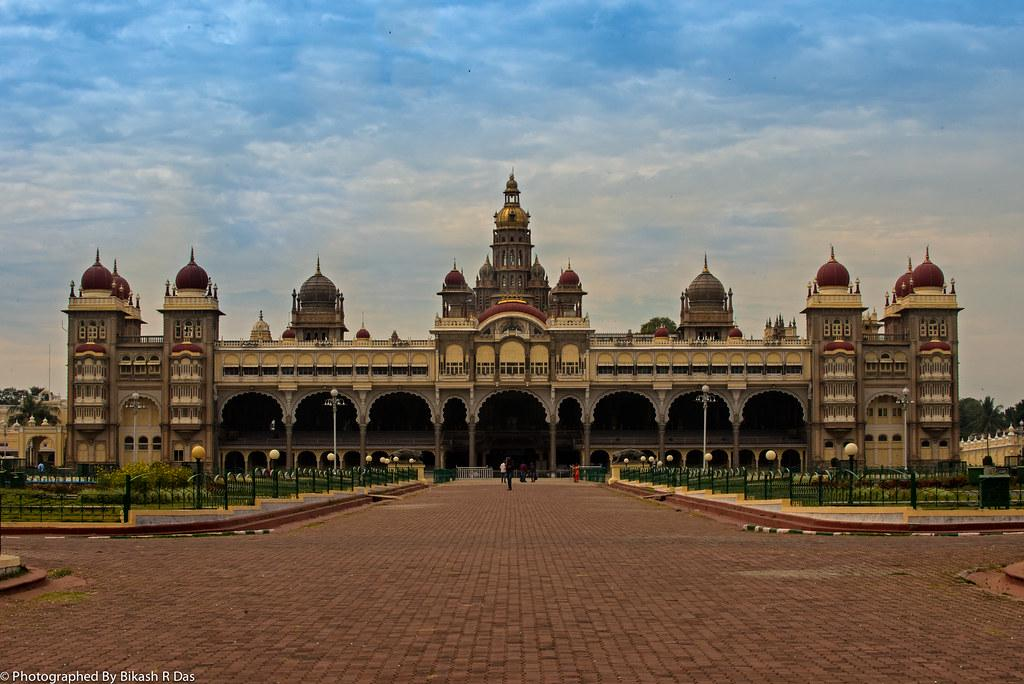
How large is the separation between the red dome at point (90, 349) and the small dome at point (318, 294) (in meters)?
24.4

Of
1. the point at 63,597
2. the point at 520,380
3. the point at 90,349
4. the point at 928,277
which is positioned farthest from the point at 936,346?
the point at 63,597

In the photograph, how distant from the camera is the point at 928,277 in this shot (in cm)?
10988

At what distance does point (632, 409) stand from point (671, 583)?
318ft

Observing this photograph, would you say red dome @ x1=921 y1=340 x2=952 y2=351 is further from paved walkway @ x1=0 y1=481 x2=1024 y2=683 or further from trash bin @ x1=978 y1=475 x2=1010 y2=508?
paved walkway @ x1=0 y1=481 x2=1024 y2=683

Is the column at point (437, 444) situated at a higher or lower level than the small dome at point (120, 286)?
lower

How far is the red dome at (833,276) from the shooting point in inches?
4313

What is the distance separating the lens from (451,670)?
11938 mm

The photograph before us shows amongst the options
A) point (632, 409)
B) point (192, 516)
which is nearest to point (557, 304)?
point (632, 409)

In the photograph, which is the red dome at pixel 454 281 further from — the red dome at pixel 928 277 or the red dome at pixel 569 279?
the red dome at pixel 928 277

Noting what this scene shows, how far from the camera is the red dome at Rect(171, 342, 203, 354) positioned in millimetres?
105812

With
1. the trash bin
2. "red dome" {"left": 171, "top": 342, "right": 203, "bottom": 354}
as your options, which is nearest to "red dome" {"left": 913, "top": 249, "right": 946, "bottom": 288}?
"red dome" {"left": 171, "top": 342, "right": 203, "bottom": 354}

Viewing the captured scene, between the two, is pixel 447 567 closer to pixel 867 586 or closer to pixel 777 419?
pixel 867 586

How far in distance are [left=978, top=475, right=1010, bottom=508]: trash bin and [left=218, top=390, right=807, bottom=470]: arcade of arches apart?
7378 cm

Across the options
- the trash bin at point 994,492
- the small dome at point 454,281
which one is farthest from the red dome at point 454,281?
the trash bin at point 994,492
